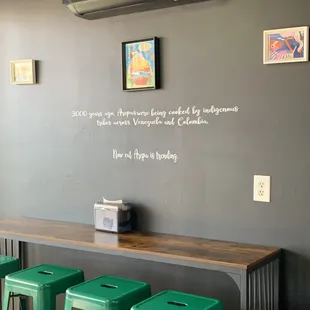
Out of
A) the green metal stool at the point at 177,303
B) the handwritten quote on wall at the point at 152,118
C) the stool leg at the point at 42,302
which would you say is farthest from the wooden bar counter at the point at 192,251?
the handwritten quote on wall at the point at 152,118

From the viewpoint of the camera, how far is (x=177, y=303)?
2.35 metres

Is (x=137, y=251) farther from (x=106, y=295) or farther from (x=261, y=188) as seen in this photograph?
(x=261, y=188)

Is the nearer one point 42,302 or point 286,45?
point 286,45

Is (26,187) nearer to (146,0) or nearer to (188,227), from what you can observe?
(188,227)

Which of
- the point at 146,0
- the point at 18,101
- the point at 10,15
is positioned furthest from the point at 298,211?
the point at 10,15

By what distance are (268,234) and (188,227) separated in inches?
17.2

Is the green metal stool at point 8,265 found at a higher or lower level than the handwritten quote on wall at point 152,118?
lower

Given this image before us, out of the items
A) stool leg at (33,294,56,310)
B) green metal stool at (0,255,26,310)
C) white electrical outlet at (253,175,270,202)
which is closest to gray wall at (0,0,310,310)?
white electrical outlet at (253,175,270,202)

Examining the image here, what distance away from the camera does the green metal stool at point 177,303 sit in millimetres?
2285

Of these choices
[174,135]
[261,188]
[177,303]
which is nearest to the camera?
[177,303]

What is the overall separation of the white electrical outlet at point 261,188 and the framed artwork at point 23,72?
1548mm

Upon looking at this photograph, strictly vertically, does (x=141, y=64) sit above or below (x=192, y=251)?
above

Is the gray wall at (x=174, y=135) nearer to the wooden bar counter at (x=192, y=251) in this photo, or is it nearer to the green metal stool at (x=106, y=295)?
the wooden bar counter at (x=192, y=251)

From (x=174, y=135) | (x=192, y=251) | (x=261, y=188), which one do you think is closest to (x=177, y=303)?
(x=192, y=251)
